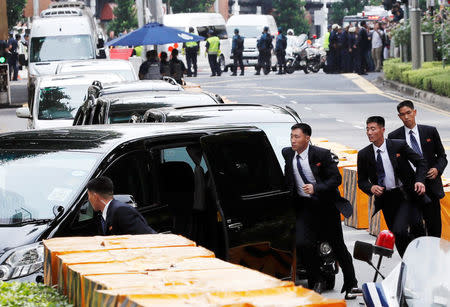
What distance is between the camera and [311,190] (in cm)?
991

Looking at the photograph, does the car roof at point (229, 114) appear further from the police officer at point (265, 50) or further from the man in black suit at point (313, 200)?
the police officer at point (265, 50)

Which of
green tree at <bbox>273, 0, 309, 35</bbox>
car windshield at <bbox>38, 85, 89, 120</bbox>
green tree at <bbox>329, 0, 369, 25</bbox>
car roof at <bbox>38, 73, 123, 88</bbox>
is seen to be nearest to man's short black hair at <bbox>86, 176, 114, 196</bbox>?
car windshield at <bbox>38, 85, 89, 120</bbox>

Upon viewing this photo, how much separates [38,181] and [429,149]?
3937mm

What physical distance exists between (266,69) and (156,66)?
2065 cm

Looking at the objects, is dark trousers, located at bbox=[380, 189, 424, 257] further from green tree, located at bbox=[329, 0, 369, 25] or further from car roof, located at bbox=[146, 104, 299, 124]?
green tree, located at bbox=[329, 0, 369, 25]

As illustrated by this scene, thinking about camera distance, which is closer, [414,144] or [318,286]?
[318,286]

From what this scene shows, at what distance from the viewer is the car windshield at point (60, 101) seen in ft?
62.4

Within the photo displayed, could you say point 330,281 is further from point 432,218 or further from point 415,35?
point 415,35

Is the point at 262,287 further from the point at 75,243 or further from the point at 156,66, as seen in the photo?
the point at 156,66

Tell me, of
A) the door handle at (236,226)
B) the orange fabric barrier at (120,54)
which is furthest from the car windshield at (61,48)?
the door handle at (236,226)

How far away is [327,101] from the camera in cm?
3322

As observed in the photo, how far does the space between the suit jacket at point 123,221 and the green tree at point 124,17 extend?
223 ft

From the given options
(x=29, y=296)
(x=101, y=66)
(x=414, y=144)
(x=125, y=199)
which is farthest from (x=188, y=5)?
(x=29, y=296)

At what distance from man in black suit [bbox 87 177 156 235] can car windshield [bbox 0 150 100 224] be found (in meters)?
0.60
